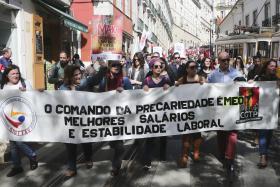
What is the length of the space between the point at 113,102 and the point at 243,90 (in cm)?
189

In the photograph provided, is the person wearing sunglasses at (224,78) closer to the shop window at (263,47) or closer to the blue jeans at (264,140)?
the blue jeans at (264,140)

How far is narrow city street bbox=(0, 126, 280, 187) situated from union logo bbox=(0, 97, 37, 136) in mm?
640

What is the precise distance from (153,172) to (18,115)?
80.3 inches

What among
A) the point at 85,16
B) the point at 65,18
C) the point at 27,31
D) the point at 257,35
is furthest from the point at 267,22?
the point at 27,31

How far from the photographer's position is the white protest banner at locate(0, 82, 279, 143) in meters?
5.99

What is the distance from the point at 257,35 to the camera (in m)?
25.0

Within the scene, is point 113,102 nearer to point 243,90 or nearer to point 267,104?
point 243,90

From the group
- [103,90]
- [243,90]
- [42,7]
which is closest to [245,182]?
[243,90]

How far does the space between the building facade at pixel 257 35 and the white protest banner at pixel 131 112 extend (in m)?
13.6

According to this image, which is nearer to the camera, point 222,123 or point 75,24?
point 222,123

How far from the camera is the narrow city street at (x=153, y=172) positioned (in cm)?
566

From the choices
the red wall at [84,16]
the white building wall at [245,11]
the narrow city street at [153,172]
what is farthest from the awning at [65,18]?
the white building wall at [245,11]

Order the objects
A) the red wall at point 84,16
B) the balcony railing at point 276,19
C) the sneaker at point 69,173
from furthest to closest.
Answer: the balcony railing at point 276,19 → the red wall at point 84,16 → the sneaker at point 69,173

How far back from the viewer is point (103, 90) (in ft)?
20.4
